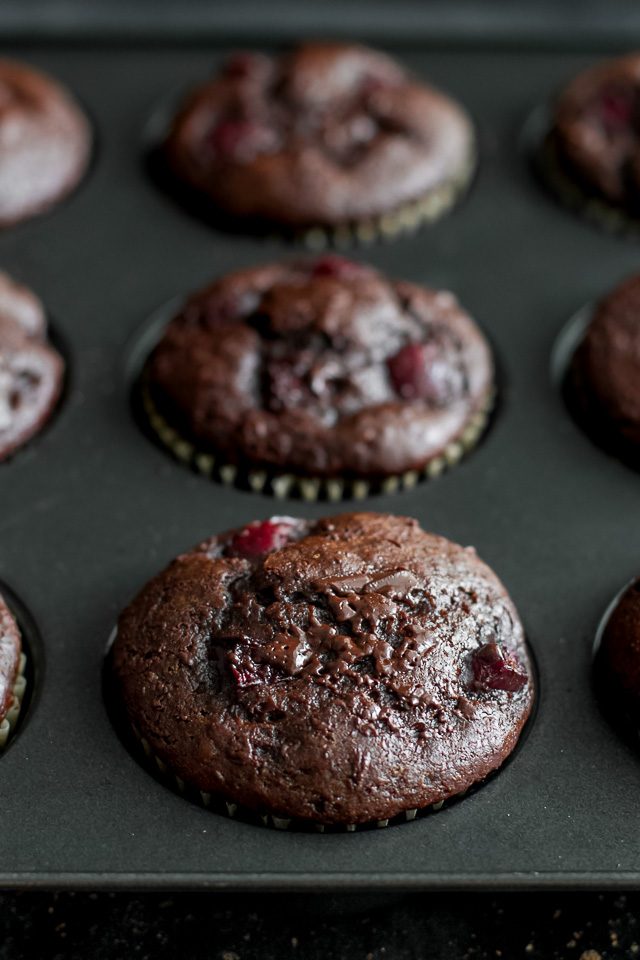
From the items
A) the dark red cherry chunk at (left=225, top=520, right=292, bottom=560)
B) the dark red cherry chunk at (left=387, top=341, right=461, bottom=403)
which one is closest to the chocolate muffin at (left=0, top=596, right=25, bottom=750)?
the dark red cherry chunk at (left=225, top=520, right=292, bottom=560)

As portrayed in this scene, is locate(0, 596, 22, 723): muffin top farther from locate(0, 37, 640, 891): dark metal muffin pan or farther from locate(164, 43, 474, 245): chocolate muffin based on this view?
locate(164, 43, 474, 245): chocolate muffin

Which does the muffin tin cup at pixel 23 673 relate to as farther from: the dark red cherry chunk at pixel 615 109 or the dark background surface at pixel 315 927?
the dark red cherry chunk at pixel 615 109

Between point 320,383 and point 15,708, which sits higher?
point 320,383

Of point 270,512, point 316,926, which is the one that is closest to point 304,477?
point 270,512

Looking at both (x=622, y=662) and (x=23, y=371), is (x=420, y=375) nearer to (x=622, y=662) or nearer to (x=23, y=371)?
(x=622, y=662)

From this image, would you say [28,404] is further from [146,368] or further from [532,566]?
[532,566]

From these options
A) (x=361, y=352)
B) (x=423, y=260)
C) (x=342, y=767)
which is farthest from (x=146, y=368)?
(x=342, y=767)

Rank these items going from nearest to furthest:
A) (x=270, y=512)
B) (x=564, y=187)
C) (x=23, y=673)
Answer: (x=23, y=673), (x=270, y=512), (x=564, y=187)
